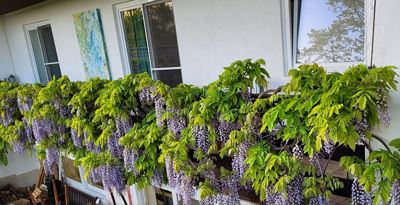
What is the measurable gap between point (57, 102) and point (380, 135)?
3.67m

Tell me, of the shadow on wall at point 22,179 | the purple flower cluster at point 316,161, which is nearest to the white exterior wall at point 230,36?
the purple flower cluster at point 316,161

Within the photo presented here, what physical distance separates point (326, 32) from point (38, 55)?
19.2ft

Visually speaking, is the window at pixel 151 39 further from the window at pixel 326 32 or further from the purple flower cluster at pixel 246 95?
the purple flower cluster at pixel 246 95

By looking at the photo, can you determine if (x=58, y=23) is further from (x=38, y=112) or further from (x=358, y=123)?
(x=358, y=123)

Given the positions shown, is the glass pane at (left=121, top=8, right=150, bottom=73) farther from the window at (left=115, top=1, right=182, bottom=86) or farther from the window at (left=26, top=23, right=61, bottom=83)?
the window at (left=26, top=23, right=61, bottom=83)

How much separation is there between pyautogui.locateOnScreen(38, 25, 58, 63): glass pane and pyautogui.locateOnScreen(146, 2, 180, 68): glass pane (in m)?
2.78

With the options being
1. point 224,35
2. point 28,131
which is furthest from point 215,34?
point 28,131

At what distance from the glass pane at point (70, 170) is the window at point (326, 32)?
19.6 feet

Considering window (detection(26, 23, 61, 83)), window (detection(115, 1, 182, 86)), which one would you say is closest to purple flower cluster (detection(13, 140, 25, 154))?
window (detection(26, 23, 61, 83))

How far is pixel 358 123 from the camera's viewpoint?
1940 millimetres

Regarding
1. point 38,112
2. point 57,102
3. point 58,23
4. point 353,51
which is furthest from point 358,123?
point 58,23

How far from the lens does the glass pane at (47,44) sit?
6182mm

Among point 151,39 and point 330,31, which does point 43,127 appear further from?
point 330,31

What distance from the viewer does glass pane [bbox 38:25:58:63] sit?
6182mm
